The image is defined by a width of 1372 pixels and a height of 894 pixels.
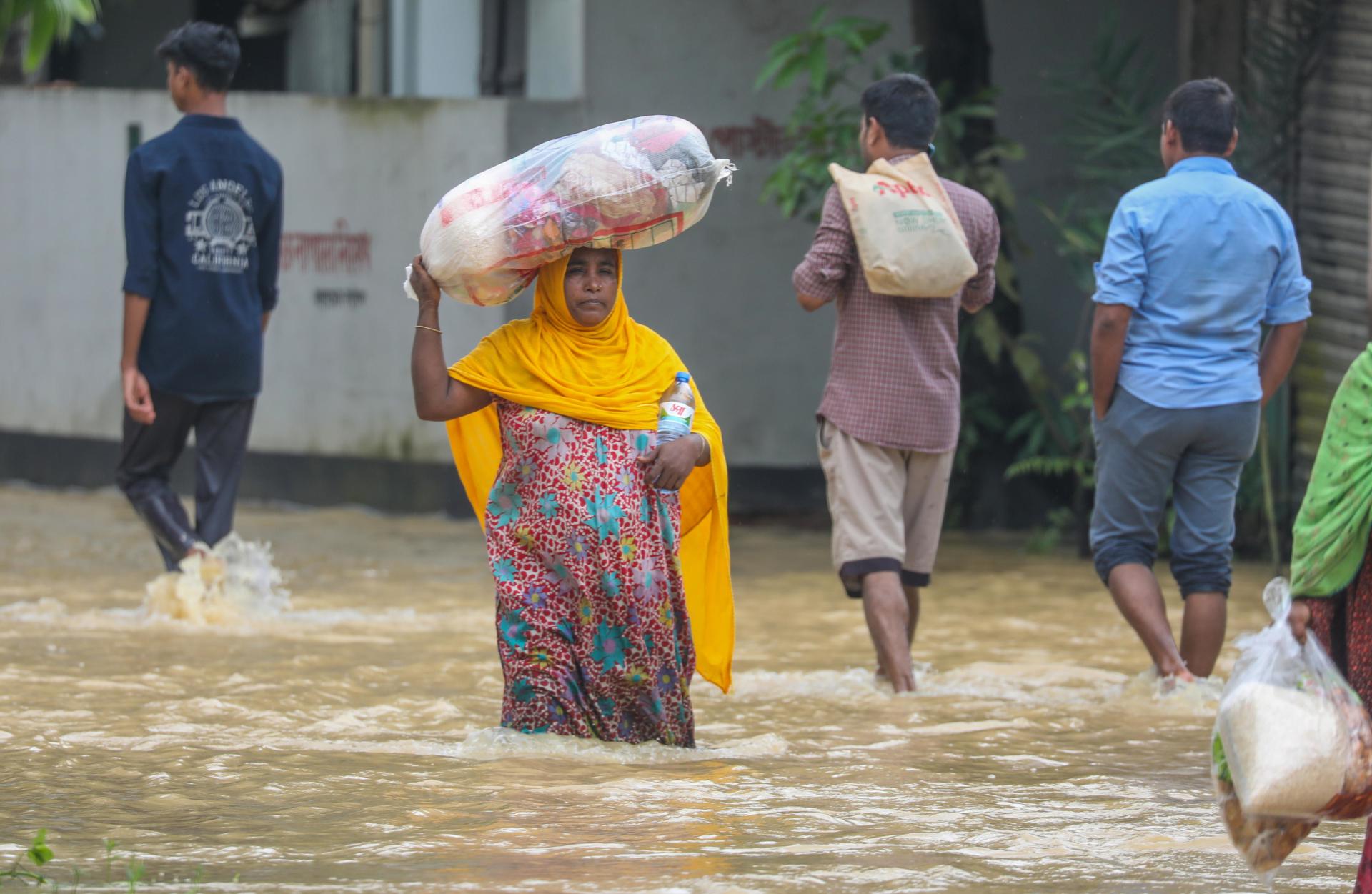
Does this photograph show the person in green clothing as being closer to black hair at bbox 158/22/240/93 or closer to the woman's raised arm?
the woman's raised arm

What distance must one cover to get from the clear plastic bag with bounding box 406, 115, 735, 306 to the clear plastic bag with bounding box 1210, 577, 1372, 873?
1.78 meters

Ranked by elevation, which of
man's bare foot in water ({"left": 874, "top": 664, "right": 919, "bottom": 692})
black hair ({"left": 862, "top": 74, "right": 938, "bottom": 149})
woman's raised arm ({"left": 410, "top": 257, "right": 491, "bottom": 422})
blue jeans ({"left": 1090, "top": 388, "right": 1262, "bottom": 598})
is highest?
black hair ({"left": 862, "top": 74, "right": 938, "bottom": 149})

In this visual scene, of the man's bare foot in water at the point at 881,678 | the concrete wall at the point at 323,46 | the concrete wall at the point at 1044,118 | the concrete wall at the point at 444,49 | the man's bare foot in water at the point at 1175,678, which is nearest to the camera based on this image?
the man's bare foot in water at the point at 1175,678

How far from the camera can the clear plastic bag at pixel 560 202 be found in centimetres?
434

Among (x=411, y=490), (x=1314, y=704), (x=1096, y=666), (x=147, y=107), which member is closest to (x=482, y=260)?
(x=1314, y=704)

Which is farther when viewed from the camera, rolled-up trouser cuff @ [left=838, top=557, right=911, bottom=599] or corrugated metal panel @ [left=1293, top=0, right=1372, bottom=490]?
corrugated metal panel @ [left=1293, top=0, right=1372, bottom=490]

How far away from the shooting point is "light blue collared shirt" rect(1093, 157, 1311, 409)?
543 centimetres

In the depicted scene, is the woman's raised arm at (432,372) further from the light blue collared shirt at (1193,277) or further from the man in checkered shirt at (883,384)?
the light blue collared shirt at (1193,277)

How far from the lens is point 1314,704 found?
3139 mm

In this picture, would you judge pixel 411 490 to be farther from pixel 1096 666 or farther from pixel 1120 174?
pixel 1096 666

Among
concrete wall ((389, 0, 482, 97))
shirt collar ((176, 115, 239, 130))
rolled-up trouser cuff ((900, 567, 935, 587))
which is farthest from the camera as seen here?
concrete wall ((389, 0, 482, 97))

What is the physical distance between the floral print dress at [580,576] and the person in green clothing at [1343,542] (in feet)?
5.46

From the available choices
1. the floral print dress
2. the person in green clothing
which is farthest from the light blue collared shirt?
the person in green clothing

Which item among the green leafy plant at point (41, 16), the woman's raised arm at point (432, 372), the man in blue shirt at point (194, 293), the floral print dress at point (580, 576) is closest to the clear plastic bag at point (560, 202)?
the woman's raised arm at point (432, 372)
